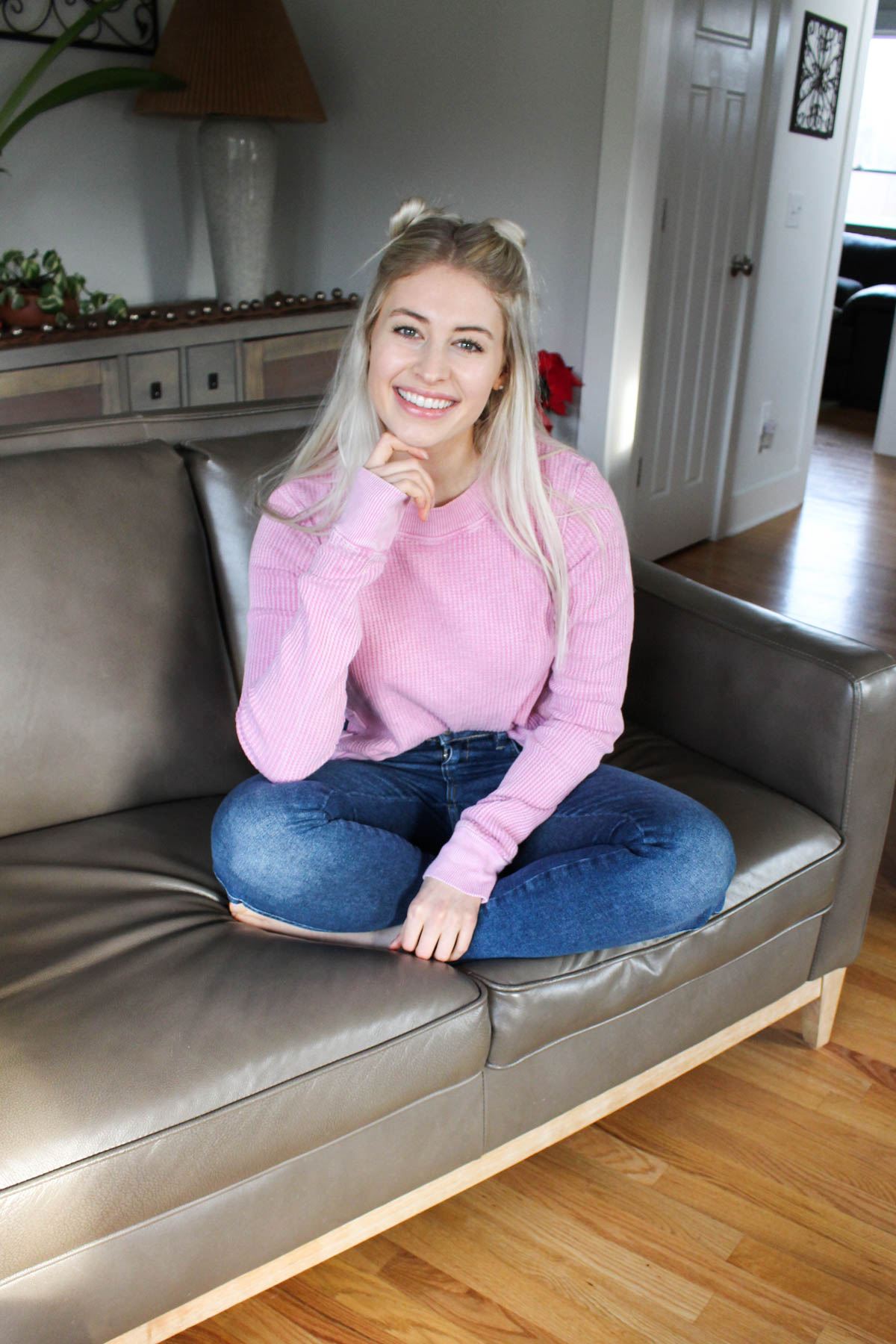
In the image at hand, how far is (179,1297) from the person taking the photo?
1084 mm

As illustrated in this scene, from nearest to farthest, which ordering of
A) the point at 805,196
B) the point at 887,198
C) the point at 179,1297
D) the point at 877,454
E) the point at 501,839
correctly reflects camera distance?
the point at 179,1297, the point at 501,839, the point at 805,196, the point at 877,454, the point at 887,198

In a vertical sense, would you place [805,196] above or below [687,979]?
above

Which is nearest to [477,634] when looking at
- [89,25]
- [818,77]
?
[89,25]

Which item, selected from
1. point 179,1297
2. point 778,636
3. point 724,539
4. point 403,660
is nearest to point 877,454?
point 724,539

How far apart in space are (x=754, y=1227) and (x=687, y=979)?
303mm

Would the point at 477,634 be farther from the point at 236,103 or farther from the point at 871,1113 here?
the point at 236,103

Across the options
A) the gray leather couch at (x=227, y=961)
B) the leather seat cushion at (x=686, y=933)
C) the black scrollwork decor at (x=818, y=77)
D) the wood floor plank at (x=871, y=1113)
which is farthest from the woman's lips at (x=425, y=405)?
the black scrollwork decor at (x=818, y=77)

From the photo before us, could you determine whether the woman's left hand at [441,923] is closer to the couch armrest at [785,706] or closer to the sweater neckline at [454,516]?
the sweater neckline at [454,516]

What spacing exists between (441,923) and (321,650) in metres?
0.31

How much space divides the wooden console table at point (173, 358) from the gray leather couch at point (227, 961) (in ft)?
3.38

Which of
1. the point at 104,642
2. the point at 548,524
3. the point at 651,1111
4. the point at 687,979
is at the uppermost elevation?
the point at 548,524

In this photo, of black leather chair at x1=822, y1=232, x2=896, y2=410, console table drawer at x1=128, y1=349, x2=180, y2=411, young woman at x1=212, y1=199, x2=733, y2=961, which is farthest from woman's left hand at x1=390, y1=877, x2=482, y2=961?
black leather chair at x1=822, y1=232, x2=896, y2=410

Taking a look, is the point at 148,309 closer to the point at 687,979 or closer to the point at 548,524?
the point at 548,524

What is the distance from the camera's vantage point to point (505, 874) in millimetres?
1332
